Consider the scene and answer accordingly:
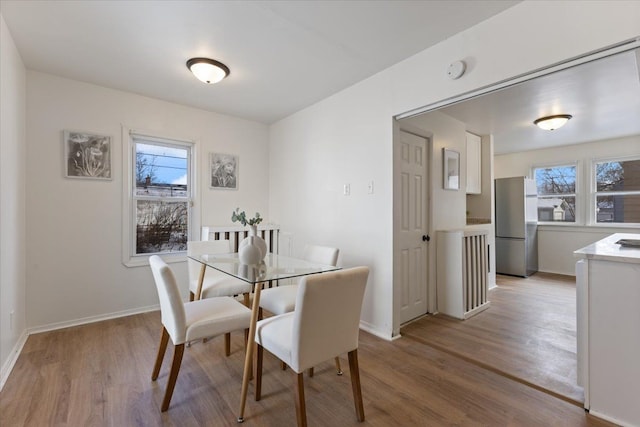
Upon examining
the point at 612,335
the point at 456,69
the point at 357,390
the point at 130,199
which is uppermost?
the point at 456,69

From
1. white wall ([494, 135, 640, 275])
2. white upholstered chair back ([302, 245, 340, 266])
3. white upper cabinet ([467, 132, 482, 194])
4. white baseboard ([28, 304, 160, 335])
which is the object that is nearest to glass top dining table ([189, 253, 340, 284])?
white upholstered chair back ([302, 245, 340, 266])

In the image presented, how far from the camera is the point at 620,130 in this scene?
445cm

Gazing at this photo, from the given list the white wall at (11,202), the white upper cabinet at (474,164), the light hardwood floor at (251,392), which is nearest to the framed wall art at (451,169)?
the white upper cabinet at (474,164)

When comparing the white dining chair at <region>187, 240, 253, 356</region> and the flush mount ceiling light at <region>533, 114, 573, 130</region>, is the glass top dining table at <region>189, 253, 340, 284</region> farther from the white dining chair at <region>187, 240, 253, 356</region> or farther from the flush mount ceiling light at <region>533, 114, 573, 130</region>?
the flush mount ceiling light at <region>533, 114, 573, 130</region>

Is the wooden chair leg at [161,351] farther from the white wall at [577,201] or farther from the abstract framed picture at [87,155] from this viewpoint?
the white wall at [577,201]

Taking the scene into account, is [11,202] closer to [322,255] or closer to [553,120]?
[322,255]

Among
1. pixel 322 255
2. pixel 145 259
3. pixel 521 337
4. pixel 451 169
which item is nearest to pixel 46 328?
pixel 145 259

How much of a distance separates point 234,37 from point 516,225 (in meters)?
5.31

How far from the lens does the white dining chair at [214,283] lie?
8.27 ft

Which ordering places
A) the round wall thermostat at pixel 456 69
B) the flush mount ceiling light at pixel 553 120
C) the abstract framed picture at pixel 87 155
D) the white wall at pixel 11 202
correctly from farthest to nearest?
the flush mount ceiling light at pixel 553 120, the abstract framed picture at pixel 87 155, the round wall thermostat at pixel 456 69, the white wall at pixel 11 202

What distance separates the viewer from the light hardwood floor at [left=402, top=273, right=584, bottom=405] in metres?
2.05

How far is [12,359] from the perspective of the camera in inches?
85.1

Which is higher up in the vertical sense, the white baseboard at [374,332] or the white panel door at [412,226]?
the white panel door at [412,226]

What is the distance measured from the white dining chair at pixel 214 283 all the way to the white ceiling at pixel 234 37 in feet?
5.52
